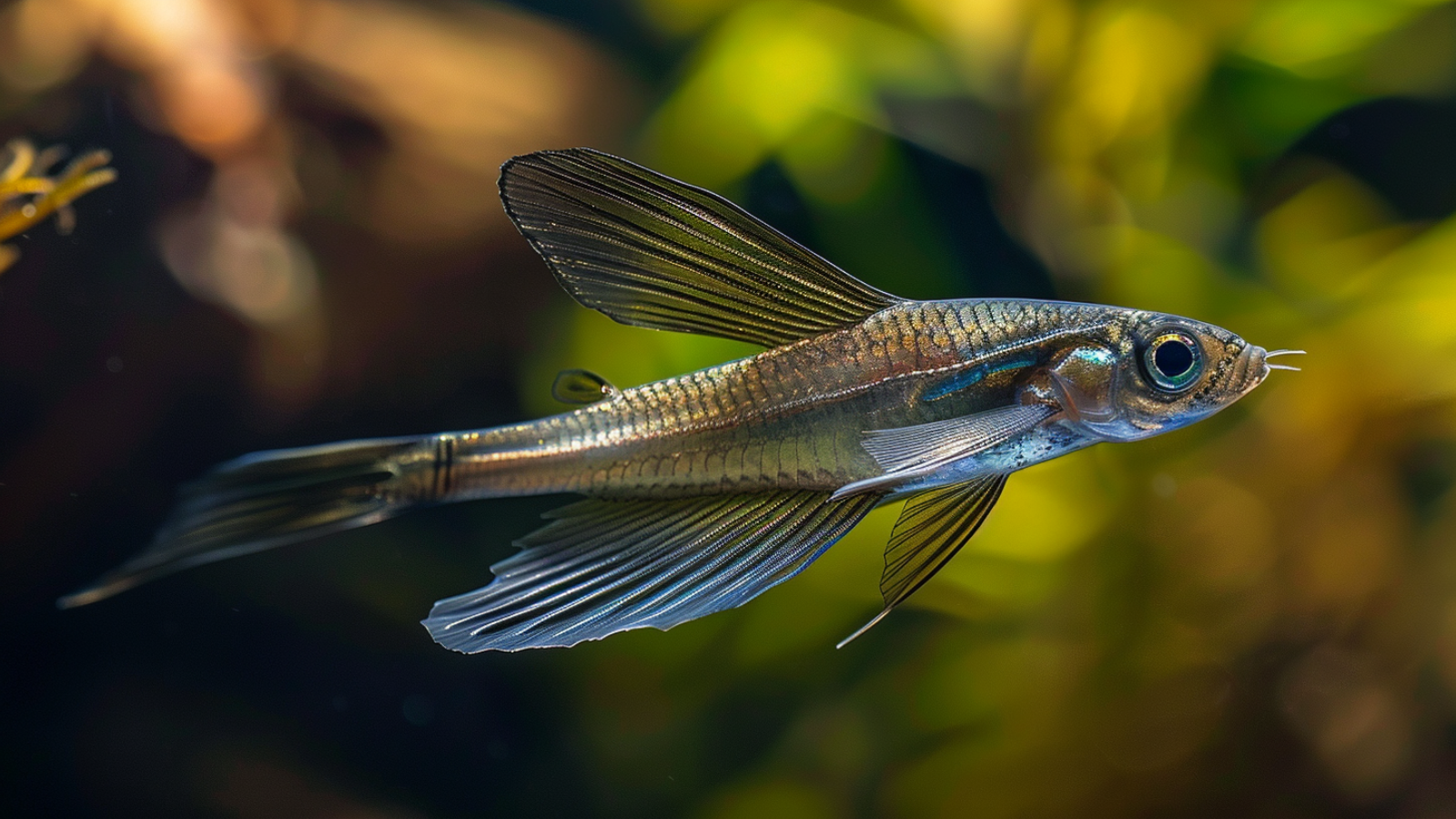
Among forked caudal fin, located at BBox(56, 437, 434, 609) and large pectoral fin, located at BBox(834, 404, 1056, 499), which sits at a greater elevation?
large pectoral fin, located at BBox(834, 404, 1056, 499)

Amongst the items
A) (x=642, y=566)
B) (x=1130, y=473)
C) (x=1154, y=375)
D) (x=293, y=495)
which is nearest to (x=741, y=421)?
(x=642, y=566)

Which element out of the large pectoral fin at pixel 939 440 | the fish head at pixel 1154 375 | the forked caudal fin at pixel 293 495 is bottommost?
the forked caudal fin at pixel 293 495

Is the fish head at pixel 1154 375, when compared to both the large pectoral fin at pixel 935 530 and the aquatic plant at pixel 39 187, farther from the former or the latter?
the aquatic plant at pixel 39 187

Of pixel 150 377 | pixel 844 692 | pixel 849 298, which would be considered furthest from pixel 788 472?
pixel 150 377

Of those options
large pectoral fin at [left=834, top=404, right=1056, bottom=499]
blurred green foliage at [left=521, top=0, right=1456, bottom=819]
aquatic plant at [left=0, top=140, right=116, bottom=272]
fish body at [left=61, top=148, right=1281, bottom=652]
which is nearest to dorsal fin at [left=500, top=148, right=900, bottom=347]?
fish body at [left=61, top=148, right=1281, bottom=652]

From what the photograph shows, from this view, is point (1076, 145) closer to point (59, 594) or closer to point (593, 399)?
point (593, 399)

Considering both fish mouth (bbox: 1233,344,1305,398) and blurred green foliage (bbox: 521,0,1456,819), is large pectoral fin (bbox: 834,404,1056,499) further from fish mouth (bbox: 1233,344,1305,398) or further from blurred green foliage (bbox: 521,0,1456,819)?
blurred green foliage (bbox: 521,0,1456,819)

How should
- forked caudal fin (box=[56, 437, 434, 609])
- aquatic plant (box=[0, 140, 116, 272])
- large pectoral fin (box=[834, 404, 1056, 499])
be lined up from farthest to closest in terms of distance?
1. aquatic plant (box=[0, 140, 116, 272])
2. forked caudal fin (box=[56, 437, 434, 609])
3. large pectoral fin (box=[834, 404, 1056, 499])

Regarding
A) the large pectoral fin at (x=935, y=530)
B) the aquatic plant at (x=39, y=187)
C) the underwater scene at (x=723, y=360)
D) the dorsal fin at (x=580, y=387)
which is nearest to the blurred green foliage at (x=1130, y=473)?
the underwater scene at (x=723, y=360)
